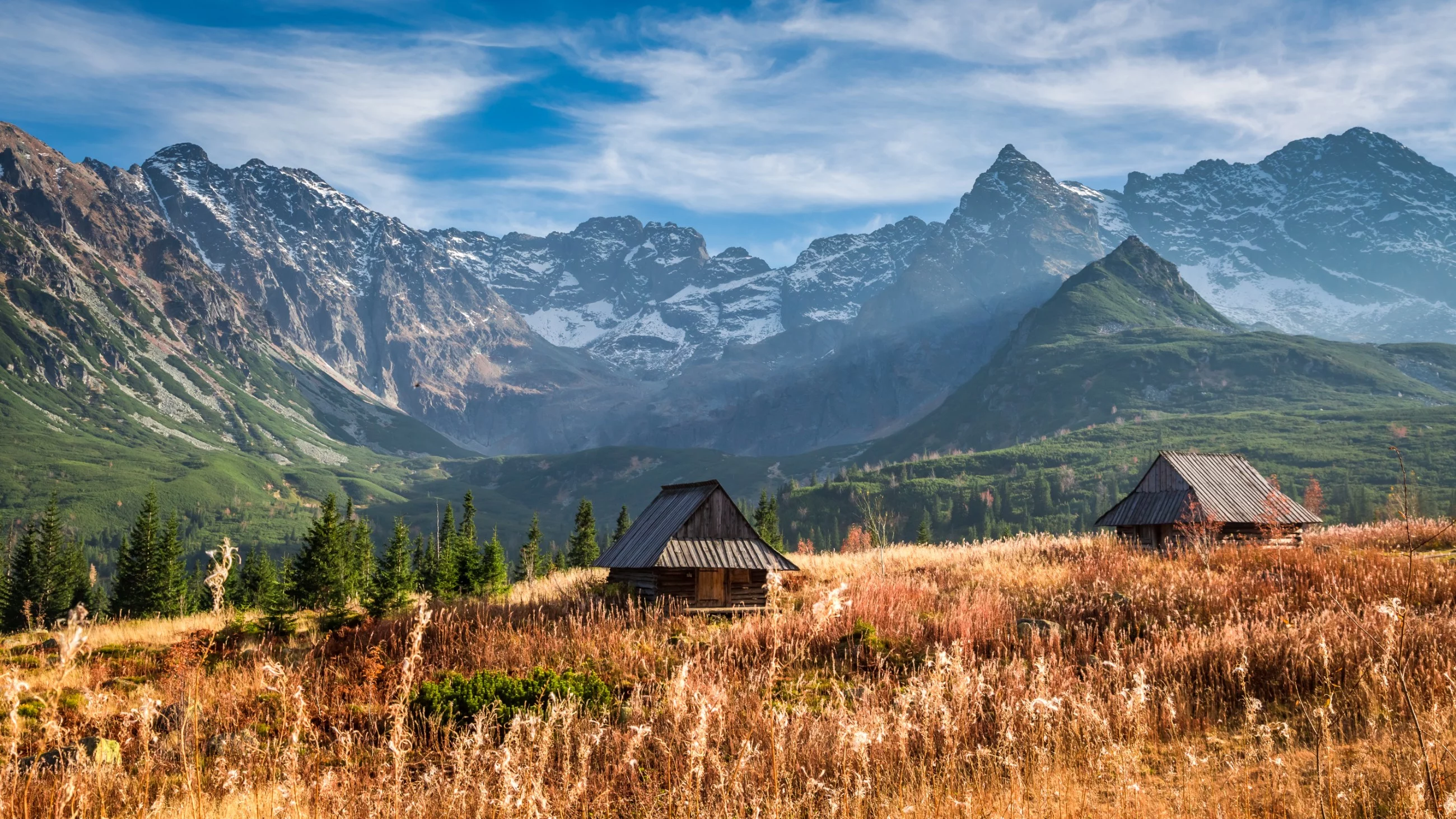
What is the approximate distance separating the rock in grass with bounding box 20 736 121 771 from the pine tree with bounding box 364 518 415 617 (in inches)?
635

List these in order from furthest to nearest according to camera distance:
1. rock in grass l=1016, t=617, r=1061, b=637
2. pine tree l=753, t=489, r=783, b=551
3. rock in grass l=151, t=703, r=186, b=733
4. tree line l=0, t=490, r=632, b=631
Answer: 1. pine tree l=753, t=489, r=783, b=551
2. tree line l=0, t=490, r=632, b=631
3. rock in grass l=1016, t=617, r=1061, b=637
4. rock in grass l=151, t=703, r=186, b=733

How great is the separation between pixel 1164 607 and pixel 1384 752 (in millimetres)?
6288

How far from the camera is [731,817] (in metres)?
5.87

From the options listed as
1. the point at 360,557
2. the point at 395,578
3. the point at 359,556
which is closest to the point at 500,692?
the point at 395,578

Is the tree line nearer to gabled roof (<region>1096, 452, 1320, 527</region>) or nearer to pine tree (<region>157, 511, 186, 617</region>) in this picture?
pine tree (<region>157, 511, 186, 617</region>)

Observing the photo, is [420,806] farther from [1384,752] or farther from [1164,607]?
[1164,607]

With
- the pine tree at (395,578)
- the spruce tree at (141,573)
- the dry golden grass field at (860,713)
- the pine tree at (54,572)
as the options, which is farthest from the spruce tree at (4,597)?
the dry golden grass field at (860,713)

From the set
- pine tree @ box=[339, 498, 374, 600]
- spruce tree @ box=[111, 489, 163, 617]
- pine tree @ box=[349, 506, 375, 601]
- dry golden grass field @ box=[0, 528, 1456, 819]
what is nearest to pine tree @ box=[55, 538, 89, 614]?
spruce tree @ box=[111, 489, 163, 617]

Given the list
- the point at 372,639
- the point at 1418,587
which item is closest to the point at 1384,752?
the point at 1418,587

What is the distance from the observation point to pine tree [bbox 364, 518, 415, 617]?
90.7ft

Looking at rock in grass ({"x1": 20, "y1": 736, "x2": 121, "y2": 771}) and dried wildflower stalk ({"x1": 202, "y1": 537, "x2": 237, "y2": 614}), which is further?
rock in grass ({"x1": 20, "y1": 736, "x2": 121, "y2": 771})

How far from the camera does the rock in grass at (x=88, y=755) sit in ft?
27.5

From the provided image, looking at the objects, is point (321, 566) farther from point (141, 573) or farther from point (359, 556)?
point (359, 556)

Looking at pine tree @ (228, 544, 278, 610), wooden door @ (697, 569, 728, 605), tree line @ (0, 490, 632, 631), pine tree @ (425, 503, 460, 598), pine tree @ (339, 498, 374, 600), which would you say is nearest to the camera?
wooden door @ (697, 569, 728, 605)
